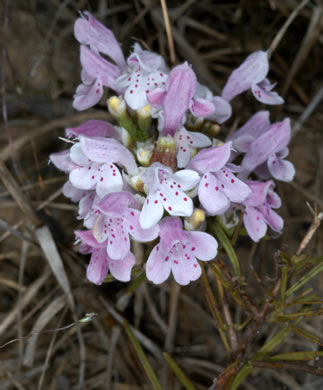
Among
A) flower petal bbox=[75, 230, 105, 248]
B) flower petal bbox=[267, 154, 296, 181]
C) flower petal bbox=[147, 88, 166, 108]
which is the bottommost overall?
flower petal bbox=[75, 230, 105, 248]

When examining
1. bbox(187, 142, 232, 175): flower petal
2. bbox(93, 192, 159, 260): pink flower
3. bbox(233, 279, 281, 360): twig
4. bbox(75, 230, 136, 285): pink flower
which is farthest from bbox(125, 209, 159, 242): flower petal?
bbox(233, 279, 281, 360): twig

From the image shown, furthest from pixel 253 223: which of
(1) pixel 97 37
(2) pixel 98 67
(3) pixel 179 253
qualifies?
(1) pixel 97 37

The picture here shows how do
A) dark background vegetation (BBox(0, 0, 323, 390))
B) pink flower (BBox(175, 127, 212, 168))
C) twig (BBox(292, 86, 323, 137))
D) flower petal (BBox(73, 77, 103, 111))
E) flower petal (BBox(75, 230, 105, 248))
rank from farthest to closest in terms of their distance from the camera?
twig (BBox(292, 86, 323, 137)) → dark background vegetation (BBox(0, 0, 323, 390)) → flower petal (BBox(73, 77, 103, 111)) → pink flower (BBox(175, 127, 212, 168)) → flower petal (BBox(75, 230, 105, 248))

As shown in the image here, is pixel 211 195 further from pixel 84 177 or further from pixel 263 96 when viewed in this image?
pixel 263 96

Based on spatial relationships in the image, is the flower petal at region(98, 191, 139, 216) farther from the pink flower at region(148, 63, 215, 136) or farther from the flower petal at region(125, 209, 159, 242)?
the pink flower at region(148, 63, 215, 136)

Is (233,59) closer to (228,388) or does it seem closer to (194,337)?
(194,337)

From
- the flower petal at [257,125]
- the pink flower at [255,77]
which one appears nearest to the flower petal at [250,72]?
the pink flower at [255,77]

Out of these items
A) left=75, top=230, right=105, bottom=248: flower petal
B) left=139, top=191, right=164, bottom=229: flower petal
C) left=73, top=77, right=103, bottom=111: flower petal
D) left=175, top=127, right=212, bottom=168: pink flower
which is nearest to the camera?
left=139, top=191, right=164, bottom=229: flower petal
